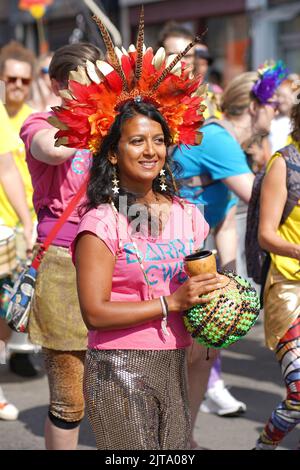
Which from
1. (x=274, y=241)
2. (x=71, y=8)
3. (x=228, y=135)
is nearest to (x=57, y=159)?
(x=274, y=241)

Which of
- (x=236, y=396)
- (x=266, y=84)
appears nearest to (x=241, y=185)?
(x=266, y=84)

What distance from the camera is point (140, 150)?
116 inches

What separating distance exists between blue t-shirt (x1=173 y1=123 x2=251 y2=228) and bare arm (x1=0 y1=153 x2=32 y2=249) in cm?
88

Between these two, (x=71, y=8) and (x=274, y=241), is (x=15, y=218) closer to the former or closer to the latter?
(x=274, y=241)

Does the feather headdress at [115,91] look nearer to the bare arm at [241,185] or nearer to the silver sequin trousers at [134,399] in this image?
the silver sequin trousers at [134,399]

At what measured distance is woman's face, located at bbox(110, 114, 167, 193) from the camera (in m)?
2.94

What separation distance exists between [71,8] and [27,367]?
15.2 metres

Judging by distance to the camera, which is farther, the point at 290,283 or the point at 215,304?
the point at 290,283

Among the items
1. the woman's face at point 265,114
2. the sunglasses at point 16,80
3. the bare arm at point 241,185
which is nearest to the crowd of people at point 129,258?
the bare arm at point 241,185

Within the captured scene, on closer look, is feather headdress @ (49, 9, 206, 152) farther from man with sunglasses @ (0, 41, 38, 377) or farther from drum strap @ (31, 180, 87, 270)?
man with sunglasses @ (0, 41, 38, 377)

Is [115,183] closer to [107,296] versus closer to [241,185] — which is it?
[107,296]

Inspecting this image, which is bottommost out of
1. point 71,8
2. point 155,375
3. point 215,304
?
point 155,375

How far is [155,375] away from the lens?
2906 mm

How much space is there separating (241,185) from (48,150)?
4.47ft
